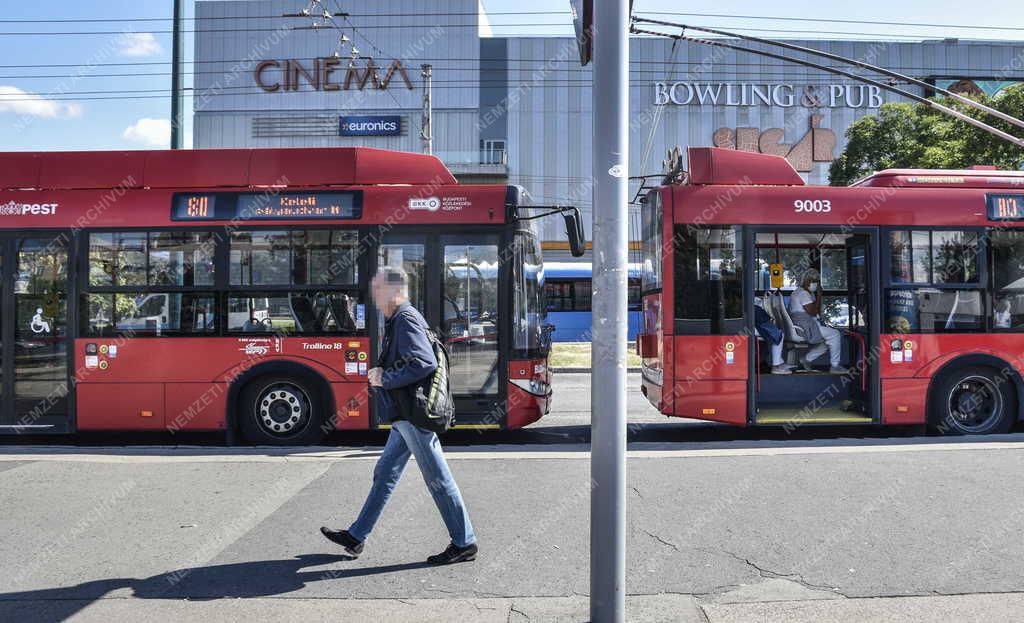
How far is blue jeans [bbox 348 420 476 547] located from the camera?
4.64 m

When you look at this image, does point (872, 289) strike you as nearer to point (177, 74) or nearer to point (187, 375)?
point (187, 375)

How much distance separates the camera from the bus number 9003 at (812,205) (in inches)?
362

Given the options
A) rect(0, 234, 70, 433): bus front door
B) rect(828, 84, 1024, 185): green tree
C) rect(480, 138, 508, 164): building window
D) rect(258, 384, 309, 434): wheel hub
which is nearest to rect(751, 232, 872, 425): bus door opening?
rect(258, 384, 309, 434): wheel hub

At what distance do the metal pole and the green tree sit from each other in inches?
854

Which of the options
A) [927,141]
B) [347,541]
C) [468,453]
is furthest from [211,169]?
[927,141]

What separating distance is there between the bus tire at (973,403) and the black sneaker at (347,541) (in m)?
7.16

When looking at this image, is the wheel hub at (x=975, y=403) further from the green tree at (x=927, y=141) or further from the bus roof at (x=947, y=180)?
the green tree at (x=927, y=141)

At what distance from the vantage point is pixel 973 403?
30.3ft

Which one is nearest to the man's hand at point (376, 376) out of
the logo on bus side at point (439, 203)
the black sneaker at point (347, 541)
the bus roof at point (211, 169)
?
Result: the black sneaker at point (347, 541)

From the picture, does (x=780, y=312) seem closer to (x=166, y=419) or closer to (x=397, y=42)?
(x=166, y=419)

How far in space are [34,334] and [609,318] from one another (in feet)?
25.5

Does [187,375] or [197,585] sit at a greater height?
[187,375]

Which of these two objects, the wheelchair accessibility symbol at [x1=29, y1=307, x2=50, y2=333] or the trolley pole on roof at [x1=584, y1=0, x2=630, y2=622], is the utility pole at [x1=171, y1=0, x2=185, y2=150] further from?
the trolley pole on roof at [x1=584, y1=0, x2=630, y2=622]

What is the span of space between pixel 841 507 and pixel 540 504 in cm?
214
